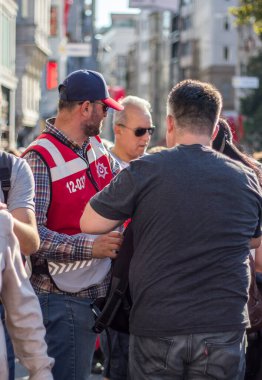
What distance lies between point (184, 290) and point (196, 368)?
327mm

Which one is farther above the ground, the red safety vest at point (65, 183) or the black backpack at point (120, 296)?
the red safety vest at point (65, 183)

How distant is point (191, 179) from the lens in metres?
4.84

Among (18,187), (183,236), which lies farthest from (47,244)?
(183,236)

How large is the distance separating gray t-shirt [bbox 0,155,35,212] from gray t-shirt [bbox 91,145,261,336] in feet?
1.20

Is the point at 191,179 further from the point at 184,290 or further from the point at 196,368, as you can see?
the point at 196,368

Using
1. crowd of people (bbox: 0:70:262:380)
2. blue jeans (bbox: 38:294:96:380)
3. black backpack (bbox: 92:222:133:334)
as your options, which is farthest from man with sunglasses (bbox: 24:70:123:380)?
crowd of people (bbox: 0:70:262:380)

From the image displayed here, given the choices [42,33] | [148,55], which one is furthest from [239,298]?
[148,55]

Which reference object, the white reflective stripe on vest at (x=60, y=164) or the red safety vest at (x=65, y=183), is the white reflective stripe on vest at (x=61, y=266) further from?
the white reflective stripe on vest at (x=60, y=164)

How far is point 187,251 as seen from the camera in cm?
479

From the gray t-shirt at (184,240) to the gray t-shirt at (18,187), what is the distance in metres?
0.36

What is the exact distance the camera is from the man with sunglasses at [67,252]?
5.54 m

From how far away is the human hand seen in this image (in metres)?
5.33

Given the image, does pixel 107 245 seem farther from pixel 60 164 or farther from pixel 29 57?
pixel 29 57

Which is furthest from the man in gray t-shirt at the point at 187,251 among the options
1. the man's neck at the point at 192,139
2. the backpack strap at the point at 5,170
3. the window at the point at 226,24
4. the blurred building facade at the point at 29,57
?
the window at the point at 226,24
